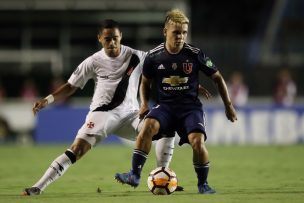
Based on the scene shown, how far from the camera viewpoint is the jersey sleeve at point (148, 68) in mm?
9019

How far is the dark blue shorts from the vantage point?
8.76 m

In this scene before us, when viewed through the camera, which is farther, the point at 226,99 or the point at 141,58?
the point at 141,58

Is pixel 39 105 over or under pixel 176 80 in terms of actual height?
under

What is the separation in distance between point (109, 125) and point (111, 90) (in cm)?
45

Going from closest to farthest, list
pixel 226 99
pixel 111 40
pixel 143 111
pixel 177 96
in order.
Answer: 1. pixel 226 99
2. pixel 177 96
3. pixel 143 111
4. pixel 111 40

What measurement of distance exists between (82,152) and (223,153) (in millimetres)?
8429

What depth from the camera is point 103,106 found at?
9422 mm

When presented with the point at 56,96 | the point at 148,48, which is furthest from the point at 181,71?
the point at 148,48

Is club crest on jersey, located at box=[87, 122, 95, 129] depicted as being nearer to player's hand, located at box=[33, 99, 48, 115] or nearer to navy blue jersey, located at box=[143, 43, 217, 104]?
player's hand, located at box=[33, 99, 48, 115]

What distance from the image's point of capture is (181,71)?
8.85 m

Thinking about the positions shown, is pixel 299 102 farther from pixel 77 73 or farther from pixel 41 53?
pixel 77 73

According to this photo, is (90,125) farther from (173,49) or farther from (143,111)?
(173,49)

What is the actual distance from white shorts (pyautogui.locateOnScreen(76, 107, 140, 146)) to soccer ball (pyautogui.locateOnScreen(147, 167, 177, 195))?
2.97 feet

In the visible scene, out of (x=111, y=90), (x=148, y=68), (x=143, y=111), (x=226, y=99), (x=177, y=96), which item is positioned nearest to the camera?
(x=226, y=99)
